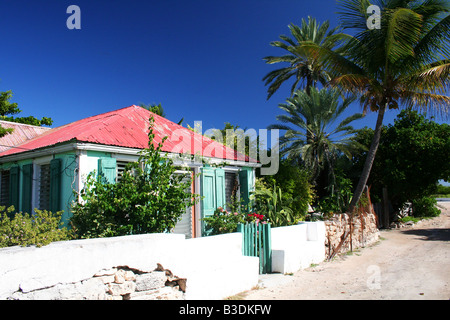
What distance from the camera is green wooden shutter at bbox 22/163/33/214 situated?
27.9 feet

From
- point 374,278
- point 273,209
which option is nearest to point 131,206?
point 273,209

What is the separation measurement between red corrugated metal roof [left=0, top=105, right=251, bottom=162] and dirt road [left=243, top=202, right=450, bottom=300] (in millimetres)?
4481

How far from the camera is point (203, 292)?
5.58m

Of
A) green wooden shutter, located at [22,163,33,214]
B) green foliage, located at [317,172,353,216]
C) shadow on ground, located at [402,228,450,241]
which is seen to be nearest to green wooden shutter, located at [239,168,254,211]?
green foliage, located at [317,172,353,216]

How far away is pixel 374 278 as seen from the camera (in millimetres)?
7496

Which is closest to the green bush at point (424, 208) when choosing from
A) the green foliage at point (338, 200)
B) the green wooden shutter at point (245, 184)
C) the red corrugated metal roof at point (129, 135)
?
the green foliage at point (338, 200)

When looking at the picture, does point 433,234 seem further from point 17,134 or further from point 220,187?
point 17,134

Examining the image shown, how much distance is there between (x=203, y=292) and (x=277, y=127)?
534 inches

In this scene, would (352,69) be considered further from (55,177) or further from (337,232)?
(55,177)

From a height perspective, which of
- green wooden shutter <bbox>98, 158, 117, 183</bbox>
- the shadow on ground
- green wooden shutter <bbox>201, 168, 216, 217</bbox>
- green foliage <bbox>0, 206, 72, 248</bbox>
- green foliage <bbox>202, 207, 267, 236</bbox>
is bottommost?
the shadow on ground

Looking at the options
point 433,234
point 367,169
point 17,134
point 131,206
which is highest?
point 17,134

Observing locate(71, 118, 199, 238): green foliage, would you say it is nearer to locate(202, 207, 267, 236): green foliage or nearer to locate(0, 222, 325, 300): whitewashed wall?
locate(0, 222, 325, 300): whitewashed wall

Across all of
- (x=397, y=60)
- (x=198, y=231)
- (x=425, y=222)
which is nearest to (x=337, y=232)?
(x=198, y=231)

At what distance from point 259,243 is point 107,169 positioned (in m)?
3.92
